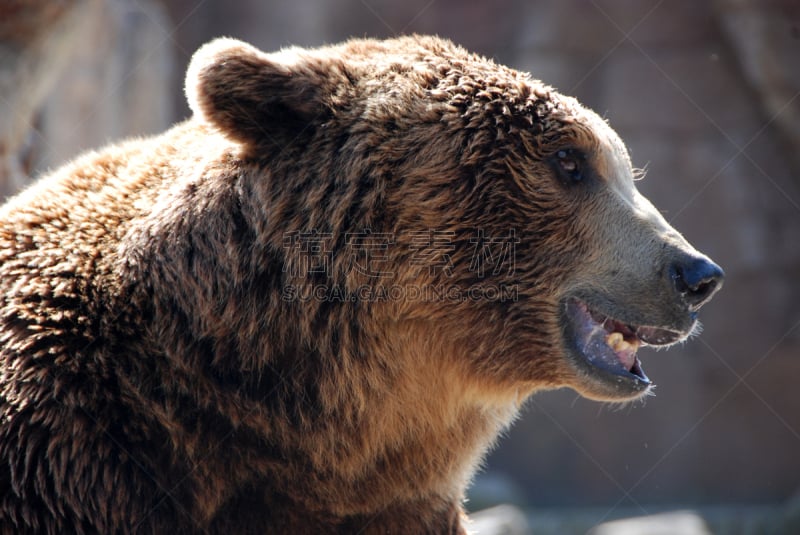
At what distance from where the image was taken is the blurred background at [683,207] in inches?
378

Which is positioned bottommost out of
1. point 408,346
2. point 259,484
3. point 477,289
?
point 259,484

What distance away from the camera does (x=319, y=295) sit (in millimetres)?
2920

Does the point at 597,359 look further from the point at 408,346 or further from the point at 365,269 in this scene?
the point at 365,269

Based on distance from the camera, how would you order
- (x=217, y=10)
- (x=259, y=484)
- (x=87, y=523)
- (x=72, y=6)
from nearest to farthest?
(x=87, y=523), (x=259, y=484), (x=72, y=6), (x=217, y=10)

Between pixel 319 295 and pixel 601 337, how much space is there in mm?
1022

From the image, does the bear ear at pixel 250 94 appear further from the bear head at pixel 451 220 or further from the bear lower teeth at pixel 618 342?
the bear lower teeth at pixel 618 342

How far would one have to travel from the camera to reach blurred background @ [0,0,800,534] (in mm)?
9594

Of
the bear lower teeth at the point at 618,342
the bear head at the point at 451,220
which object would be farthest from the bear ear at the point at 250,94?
the bear lower teeth at the point at 618,342

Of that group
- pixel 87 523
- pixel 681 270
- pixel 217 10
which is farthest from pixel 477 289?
pixel 217 10

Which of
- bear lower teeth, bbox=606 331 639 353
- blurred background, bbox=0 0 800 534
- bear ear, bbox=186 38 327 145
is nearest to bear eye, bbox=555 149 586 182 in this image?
bear lower teeth, bbox=606 331 639 353

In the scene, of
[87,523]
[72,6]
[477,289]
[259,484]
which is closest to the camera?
[87,523]

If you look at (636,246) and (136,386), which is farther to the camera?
(636,246)

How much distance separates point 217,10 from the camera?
1113 centimetres

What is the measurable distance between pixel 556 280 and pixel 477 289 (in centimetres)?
29
